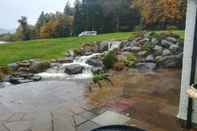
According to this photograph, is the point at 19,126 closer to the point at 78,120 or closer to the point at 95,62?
the point at 78,120

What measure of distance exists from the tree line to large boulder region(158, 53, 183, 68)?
11.3m

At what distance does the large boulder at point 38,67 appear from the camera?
8684 millimetres

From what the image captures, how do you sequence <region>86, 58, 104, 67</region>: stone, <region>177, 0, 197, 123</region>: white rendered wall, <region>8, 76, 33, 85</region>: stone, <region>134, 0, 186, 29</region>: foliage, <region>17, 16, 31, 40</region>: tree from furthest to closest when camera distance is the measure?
<region>17, 16, 31, 40</region>: tree → <region>134, 0, 186, 29</region>: foliage → <region>86, 58, 104, 67</region>: stone → <region>8, 76, 33, 85</region>: stone → <region>177, 0, 197, 123</region>: white rendered wall

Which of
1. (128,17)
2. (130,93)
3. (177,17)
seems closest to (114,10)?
(128,17)

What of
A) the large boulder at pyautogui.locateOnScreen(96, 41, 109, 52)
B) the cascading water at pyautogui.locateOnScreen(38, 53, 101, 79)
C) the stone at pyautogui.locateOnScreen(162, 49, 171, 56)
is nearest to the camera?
the cascading water at pyautogui.locateOnScreen(38, 53, 101, 79)

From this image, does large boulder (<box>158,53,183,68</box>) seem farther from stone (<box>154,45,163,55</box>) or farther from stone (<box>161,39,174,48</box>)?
stone (<box>161,39,174,48</box>)

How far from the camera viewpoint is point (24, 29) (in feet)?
86.7

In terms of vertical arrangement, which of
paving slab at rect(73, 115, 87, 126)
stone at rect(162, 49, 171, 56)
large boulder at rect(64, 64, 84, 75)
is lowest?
paving slab at rect(73, 115, 87, 126)

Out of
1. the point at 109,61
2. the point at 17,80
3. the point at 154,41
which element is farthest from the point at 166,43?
the point at 17,80

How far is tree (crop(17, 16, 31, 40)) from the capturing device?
2567cm

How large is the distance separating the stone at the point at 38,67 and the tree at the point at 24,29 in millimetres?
17900

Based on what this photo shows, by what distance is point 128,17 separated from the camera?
25.4m

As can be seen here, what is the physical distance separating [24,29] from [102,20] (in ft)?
27.6

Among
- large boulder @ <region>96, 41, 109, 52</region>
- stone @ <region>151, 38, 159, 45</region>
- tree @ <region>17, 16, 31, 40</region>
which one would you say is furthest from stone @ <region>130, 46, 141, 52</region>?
tree @ <region>17, 16, 31, 40</region>
